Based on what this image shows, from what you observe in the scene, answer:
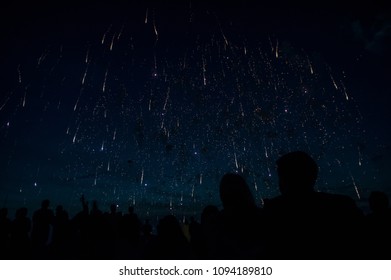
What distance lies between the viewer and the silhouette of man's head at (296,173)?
2.45 metres

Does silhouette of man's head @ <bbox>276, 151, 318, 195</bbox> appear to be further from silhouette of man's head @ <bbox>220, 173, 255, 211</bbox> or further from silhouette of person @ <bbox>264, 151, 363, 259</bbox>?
silhouette of man's head @ <bbox>220, 173, 255, 211</bbox>

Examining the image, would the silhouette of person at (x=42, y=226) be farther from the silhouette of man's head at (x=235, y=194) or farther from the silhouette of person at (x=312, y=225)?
the silhouette of person at (x=312, y=225)

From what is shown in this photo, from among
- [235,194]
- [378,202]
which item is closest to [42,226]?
[235,194]

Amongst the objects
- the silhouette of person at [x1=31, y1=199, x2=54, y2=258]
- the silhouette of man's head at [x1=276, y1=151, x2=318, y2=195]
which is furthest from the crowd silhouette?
the silhouette of person at [x1=31, y1=199, x2=54, y2=258]

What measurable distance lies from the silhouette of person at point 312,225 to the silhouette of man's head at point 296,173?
0.01m

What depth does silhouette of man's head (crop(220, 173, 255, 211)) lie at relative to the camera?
117 inches

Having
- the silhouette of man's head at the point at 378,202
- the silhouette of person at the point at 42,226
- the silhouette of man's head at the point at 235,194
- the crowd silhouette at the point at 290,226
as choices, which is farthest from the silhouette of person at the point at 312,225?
the silhouette of person at the point at 42,226

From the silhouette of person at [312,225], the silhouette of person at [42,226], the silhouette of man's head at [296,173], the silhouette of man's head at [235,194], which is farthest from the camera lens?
the silhouette of person at [42,226]

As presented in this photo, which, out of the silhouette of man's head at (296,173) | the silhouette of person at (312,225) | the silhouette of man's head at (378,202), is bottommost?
the silhouette of person at (312,225)

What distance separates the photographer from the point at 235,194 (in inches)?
119

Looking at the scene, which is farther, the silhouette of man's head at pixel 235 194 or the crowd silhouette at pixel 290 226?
the silhouette of man's head at pixel 235 194

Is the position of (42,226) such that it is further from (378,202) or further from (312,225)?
(312,225)

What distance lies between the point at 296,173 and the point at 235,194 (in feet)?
2.47
